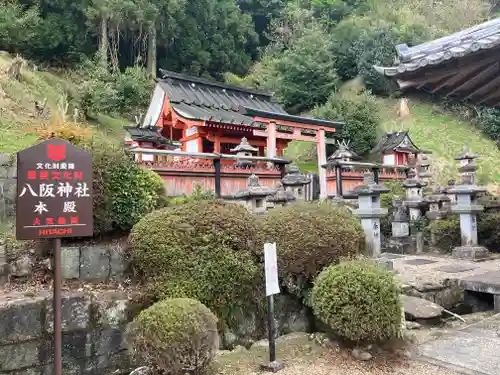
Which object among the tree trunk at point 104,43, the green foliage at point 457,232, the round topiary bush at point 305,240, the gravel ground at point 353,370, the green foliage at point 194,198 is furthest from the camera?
the tree trunk at point 104,43

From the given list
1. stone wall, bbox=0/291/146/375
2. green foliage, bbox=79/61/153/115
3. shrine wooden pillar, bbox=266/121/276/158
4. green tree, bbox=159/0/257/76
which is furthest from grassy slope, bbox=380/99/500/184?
stone wall, bbox=0/291/146/375

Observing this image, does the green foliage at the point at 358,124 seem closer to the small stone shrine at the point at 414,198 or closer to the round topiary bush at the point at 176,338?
the small stone shrine at the point at 414,198

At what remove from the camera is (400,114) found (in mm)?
27938

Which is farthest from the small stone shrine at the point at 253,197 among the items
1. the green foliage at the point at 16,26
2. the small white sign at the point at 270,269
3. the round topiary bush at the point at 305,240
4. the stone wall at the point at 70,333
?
the green foliage at the point at 16,26

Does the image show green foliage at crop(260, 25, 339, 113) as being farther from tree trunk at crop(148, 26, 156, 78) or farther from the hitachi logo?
the hitachi logo

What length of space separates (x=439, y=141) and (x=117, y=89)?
67.5 ft

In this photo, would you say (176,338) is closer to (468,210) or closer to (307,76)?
(468,210)

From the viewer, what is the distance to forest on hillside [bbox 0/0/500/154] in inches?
950

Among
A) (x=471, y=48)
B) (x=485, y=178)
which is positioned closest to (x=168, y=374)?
(x=471, y=48)

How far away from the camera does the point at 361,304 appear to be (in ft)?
→ 14.9

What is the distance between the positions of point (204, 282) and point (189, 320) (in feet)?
3.08

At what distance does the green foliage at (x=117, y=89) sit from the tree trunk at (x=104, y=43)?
0.55m

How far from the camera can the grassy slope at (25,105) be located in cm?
1305

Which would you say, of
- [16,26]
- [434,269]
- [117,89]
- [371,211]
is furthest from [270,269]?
[16,26]
